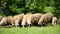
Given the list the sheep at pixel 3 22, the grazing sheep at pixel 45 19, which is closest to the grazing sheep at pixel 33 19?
the grazing sheep at pixel 45 19

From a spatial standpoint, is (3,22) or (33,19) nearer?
(33,19)

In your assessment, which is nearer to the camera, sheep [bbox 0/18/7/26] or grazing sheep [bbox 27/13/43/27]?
grazing sheep [bbox 27/13/43/27]

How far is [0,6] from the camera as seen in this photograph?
11.2 meters

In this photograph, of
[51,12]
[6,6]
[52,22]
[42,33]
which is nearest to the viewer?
[42,33]

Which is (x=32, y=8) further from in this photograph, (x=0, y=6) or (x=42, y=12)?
(x=0, y=6)

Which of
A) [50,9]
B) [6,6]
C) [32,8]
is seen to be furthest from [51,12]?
[6,6]

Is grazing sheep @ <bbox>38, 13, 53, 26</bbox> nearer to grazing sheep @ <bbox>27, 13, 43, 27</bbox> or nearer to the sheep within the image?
grazing sheep @ <bbox>27, 13, 43, 27</bbox>

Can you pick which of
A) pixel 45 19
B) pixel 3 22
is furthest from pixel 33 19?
pixel 3 22

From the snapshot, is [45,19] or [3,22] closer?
[45,19]

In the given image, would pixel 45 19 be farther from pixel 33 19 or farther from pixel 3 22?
pixel 3 22

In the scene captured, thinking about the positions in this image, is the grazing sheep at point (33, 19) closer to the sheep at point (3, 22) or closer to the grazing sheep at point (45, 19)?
the grazing sheep at point (45, 19)

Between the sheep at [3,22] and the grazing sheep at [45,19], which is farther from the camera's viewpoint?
the sheep at [3,22]

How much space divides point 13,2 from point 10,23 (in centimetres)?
138

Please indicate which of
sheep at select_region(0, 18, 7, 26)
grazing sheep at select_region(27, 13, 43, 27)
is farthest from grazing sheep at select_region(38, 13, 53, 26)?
sheep at select_region(0, 18, 7, 26)
